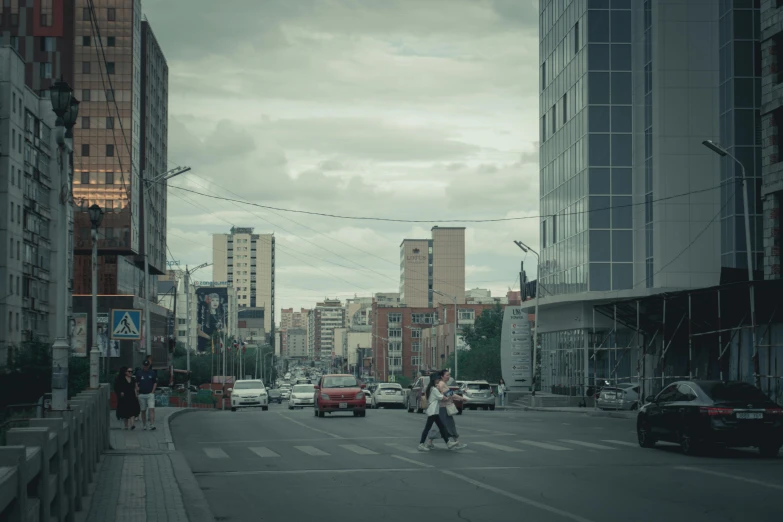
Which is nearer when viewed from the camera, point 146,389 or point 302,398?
point 146,389

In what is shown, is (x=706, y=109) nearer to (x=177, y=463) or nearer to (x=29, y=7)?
(x=177, y=463)

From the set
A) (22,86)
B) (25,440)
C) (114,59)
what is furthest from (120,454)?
(114,59)

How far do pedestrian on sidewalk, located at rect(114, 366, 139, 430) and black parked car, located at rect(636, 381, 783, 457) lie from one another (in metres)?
13.5

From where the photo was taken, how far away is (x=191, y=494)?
14031 mm

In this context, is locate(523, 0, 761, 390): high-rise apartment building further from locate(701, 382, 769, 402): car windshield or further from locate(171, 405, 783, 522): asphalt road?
locate(701, 382, 769, 402): car windshield

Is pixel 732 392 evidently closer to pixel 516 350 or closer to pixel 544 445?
pixel 544 445

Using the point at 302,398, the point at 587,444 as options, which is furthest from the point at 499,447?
the point at 302,398

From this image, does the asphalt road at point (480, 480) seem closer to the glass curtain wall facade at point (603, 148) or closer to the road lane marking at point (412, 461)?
the road lane marking at point (412, 461)

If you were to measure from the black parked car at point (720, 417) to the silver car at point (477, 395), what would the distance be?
1325 inches

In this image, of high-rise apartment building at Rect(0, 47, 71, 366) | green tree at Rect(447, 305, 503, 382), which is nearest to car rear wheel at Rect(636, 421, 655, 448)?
high-rise apartment building at Rect(0, 47, 71, 366)

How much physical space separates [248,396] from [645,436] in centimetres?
3774

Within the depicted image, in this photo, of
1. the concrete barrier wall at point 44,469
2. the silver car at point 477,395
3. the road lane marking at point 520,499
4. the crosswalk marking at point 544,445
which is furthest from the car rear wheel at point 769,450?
the silver car at point 477,395

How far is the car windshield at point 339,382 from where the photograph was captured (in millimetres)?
40281

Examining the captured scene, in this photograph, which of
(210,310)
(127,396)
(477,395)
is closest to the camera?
(127,396)
